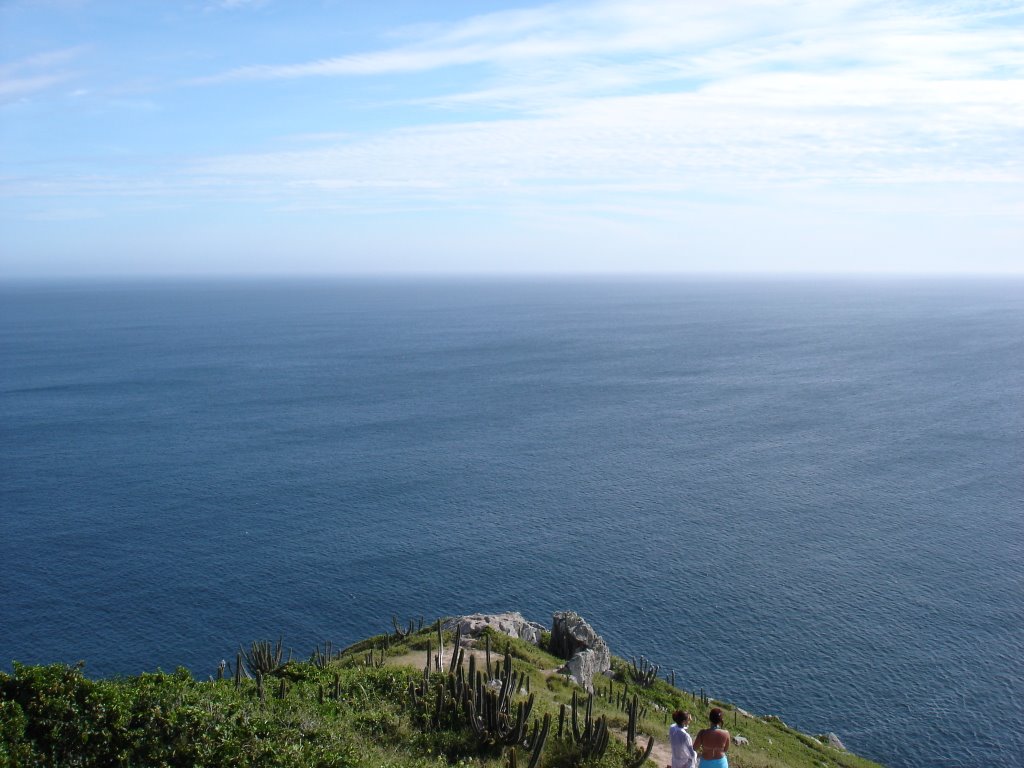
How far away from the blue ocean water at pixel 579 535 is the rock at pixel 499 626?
14.7 metres

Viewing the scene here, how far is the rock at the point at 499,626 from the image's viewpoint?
54.3 m

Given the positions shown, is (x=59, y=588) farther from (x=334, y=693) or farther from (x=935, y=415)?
(x=935, y=415)

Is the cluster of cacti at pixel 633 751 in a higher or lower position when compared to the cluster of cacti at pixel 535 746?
lower

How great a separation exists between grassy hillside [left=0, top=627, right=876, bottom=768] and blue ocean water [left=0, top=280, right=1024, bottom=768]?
28.4m

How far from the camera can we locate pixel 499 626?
2213 inches

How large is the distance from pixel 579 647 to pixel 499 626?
5.66 meters

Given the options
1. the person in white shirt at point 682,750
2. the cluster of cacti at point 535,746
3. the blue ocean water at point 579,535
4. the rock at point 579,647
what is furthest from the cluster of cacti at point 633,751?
the blue ocean water at point 579,535

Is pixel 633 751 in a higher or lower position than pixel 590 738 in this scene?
lower

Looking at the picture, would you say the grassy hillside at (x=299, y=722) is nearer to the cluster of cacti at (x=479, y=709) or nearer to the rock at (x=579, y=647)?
the cluster of cacti at (x=479, y=709)

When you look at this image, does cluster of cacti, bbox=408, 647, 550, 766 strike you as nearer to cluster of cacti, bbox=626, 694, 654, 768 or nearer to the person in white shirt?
cluster of cacti, bbox=626, 694, 654, 768

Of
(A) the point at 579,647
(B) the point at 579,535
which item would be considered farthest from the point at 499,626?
(B) the point at 579,535

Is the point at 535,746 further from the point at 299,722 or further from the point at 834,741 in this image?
the point at 834,741

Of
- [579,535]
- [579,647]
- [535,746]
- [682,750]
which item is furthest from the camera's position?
[579,535]

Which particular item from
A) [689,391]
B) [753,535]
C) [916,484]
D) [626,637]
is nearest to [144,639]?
[626,637]
